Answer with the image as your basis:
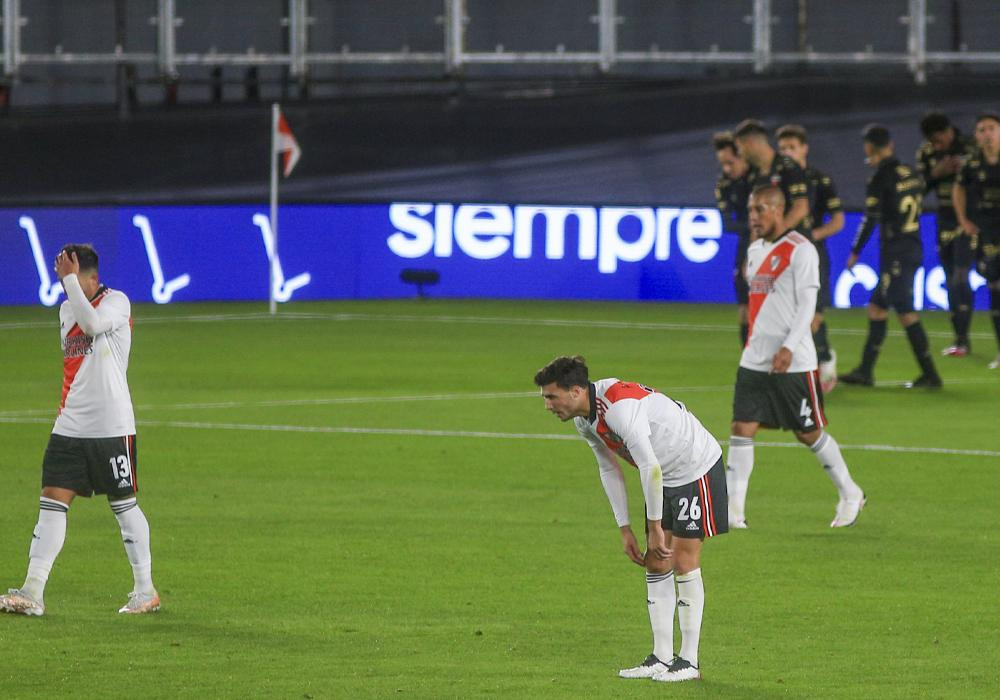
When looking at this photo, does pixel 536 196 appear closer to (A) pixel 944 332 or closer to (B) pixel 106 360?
(A) pixel 944 332

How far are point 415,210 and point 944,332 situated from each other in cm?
827

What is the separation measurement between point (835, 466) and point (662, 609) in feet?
12.1

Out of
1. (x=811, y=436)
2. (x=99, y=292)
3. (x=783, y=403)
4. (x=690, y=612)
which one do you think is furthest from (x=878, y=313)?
(x=690, y=612)

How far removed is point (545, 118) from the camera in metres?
29.0

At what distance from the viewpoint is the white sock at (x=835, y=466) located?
11.0 metres

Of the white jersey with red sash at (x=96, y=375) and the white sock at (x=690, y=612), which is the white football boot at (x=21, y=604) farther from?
the white sock at (x=690, y=612)

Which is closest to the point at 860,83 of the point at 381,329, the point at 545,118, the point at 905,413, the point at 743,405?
the point at 545,118

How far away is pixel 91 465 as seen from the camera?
8.80 meters

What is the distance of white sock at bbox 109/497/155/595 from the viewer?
8.77 metres

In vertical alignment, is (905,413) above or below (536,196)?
below

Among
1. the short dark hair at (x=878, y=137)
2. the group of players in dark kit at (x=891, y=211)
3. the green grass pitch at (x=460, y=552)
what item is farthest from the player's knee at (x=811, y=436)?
the short dark hair at (x=878, y=137)

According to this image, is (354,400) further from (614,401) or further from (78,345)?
(614,401)

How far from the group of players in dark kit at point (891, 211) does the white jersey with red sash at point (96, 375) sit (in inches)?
223

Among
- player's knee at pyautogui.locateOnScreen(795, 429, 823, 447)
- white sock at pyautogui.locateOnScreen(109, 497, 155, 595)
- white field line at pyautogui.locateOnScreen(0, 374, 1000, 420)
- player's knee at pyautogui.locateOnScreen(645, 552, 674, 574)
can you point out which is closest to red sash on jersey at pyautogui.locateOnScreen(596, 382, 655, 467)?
player's knee at pyautogui.locateOnScreen(645, 552, 674, 574)
